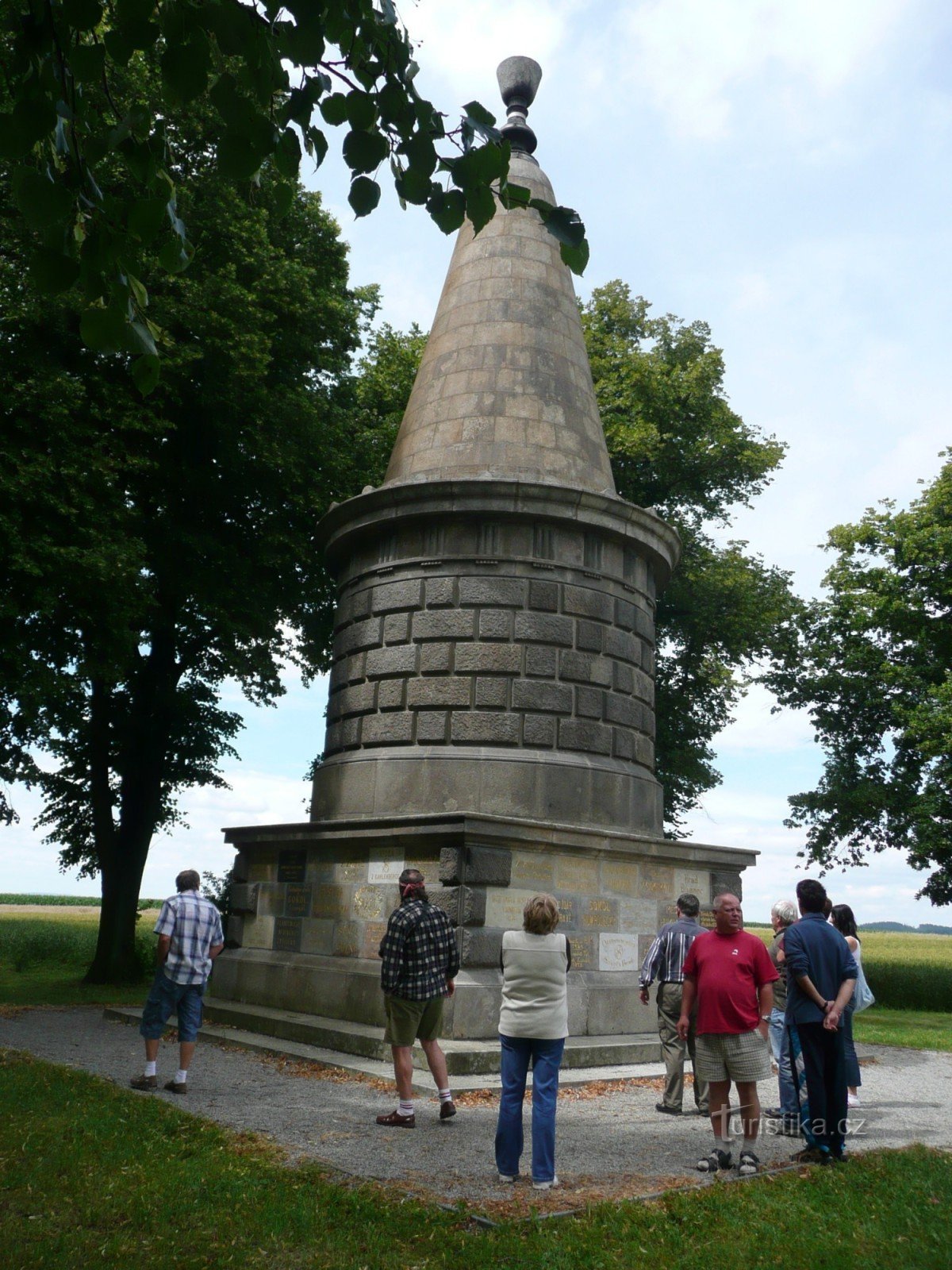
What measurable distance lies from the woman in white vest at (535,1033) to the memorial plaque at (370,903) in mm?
5147

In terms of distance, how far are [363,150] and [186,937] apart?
6.68 metres

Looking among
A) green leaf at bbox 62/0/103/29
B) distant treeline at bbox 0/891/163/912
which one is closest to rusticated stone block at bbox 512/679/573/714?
green leaf at bbox 62/0/103/29

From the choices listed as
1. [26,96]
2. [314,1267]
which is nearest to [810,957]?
[314,1267]

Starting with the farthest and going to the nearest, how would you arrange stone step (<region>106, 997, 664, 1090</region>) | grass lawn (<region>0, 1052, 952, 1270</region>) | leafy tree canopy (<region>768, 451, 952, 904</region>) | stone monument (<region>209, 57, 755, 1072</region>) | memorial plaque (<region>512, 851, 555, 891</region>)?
1. leafy tree canopy (<region>768, 451, 952, 904</region>)
2. stone monument (<region>209, 57, 755, 1072</region>)
3. memorial plaque (<region>512, 851, 555, 891</region>)
4. stone step (<region>106, 997, 664, 1090</region>)
5. grass lawn (<region>0, 1052, 952, 1270</region>)

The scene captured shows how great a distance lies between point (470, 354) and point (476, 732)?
5345 mm

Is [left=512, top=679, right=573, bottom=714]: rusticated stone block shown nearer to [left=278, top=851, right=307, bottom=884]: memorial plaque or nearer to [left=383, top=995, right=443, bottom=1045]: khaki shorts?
[left=278, top=851, right=307, bottom=884]: memorial plaque

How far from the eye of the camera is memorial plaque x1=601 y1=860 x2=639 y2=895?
1238cm

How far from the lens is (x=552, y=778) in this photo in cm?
1252

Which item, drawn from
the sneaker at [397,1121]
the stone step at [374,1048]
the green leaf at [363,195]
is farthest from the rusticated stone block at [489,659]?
the green leaf at [363,195]

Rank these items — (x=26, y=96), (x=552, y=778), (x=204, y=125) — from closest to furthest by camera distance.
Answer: (x=26, y=96) → (x=552, y=778) → (x=204, y=125)

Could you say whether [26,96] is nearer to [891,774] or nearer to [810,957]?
[810,957]

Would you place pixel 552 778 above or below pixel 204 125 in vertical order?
below

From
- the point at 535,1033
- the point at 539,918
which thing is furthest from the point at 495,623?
the point at 535,1033

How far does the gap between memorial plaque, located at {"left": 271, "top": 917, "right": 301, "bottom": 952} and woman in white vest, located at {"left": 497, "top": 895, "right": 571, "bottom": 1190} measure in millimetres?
6617
